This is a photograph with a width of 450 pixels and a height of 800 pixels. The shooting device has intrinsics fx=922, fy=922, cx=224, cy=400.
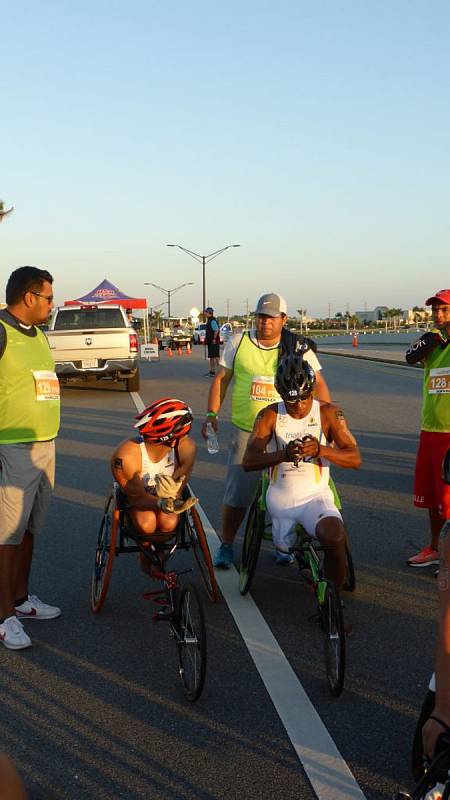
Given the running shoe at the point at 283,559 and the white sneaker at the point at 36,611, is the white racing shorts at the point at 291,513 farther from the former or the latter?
the white sneaker at the point at 36,611

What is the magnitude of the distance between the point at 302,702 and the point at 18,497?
6.47 ft

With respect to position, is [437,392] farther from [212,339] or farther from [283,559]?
[212,339]

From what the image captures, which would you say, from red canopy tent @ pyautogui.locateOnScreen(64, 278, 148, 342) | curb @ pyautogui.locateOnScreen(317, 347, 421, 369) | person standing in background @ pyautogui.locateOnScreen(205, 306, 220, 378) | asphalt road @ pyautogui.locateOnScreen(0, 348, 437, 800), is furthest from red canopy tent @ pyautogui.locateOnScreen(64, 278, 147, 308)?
asphalt road @ pyautogui.locateOnScreen(0, 348, 437, 800)

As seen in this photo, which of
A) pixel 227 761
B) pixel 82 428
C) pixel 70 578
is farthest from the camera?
pixel 82 428

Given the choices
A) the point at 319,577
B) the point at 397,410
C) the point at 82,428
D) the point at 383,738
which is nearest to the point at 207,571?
the point at 319,577

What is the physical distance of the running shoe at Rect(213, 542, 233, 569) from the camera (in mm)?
6398

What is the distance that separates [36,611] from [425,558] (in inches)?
108

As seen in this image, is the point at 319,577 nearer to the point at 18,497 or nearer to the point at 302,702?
the point at 302,702

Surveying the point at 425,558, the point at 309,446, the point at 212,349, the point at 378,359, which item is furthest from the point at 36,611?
the point at 378,359

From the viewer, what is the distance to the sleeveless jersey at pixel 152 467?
539 centimetres

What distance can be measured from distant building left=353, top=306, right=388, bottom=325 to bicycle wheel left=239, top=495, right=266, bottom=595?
152168 mm

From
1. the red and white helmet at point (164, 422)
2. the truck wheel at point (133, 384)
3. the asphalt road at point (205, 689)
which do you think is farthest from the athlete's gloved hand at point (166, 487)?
the truck wheel at point (133, 384)

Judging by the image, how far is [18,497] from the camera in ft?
16.9

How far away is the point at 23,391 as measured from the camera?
202 inches
